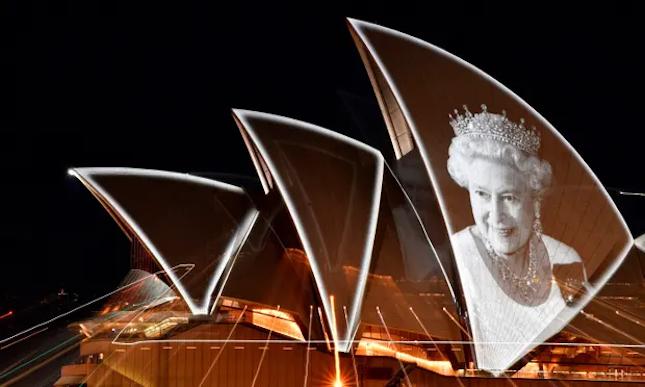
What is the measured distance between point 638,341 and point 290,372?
Result: 5.56 meters

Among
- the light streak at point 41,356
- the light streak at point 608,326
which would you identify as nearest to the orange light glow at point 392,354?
the light streak at point 608,326

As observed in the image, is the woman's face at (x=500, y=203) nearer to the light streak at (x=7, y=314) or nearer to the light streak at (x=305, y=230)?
the light streak at (x=305, y=230)

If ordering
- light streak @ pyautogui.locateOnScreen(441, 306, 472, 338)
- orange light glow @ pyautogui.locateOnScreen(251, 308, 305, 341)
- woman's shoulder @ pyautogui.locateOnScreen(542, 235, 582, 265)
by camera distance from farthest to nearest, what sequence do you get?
orange light glow @ pyautogui.locateOnScreen(251, 308, 305, 341), woman's shoulder @ pyautogui.locateOnScreen(542, 235, 582, 265), light streak @ pyautogui.locateOnScreen(441, 306, 472, 338)

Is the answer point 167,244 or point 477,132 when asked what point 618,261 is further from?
point 167,244

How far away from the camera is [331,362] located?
36.6 ft

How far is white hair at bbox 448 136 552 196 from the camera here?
1048cm

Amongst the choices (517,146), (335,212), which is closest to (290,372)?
(335,212)

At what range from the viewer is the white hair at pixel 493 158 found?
34.4ft

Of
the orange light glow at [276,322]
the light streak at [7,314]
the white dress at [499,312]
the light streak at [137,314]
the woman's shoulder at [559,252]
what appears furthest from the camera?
the light streak at [7,314]

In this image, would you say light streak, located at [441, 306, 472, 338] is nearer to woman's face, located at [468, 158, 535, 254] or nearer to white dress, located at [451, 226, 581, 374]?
white dress, located at [451, 226, 581, 374]

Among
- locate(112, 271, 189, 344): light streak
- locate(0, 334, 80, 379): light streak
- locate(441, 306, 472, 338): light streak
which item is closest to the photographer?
locate(441, 306, 472, 338): light streak

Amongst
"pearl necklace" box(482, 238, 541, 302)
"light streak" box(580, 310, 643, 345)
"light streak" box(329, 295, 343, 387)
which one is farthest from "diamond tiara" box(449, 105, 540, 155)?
"light streak" box(329, 295, 343, 387)

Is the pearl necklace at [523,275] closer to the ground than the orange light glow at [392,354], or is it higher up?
higher up

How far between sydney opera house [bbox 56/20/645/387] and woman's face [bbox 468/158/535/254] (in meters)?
0.02
